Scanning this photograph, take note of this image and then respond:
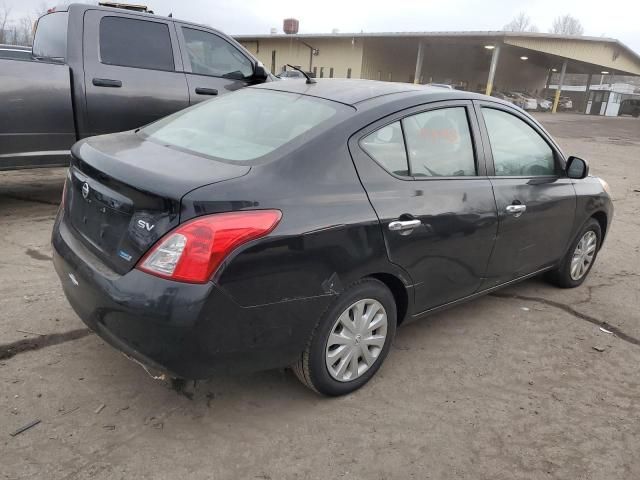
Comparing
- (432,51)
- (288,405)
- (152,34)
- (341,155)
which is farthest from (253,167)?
(432,51)

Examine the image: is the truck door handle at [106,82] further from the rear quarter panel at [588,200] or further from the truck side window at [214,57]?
the rear quarter panel at [588,200]

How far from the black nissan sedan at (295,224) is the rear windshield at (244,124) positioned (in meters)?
0.01

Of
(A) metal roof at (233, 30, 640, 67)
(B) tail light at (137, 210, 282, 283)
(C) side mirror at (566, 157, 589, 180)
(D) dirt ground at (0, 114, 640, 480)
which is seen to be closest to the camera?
(B) tail light at (137, 210, 282, 283)

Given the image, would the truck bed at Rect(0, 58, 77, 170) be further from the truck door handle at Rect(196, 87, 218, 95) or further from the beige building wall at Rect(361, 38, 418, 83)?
the beige building wall at Rect(361, 38, 418, 83)

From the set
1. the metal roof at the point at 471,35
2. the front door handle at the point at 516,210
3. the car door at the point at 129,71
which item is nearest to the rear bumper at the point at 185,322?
the front door handle at the point at 516,210

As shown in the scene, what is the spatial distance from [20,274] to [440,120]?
321cm

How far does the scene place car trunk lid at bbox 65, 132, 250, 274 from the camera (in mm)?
2137

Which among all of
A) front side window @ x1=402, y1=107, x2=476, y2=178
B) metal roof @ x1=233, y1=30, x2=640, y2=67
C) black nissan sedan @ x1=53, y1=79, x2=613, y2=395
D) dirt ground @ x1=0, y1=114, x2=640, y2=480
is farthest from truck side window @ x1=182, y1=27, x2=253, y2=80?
metal roof @ x1=233, y1=30, x2=640, y2=67

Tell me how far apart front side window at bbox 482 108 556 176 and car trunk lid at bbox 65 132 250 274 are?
183 cm

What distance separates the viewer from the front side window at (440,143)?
2887 millimetres

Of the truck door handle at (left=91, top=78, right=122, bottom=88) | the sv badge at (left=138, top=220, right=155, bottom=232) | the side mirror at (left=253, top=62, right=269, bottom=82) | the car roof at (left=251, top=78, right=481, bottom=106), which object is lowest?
the sv badge at (left=138, top=220, right=155, bottom=232)

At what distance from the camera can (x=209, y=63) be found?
6234mm

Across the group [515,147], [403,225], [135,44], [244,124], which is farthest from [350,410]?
[135,44]

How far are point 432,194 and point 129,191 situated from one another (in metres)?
1.58
